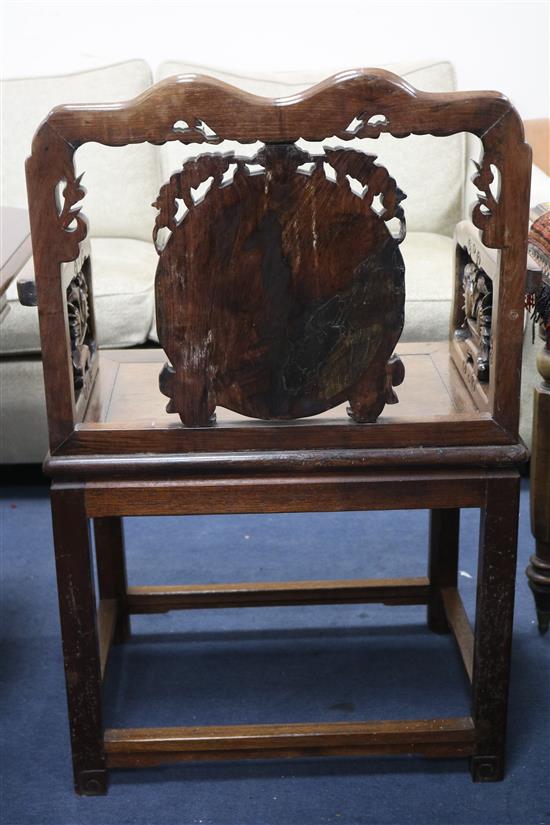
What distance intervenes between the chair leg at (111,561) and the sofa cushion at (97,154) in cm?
129

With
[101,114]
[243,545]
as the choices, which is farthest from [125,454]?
[243,545]

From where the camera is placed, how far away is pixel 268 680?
73.0 inches

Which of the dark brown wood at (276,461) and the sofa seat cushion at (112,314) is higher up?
the dark brown wood at (276,461)

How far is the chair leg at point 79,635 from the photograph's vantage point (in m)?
1.42

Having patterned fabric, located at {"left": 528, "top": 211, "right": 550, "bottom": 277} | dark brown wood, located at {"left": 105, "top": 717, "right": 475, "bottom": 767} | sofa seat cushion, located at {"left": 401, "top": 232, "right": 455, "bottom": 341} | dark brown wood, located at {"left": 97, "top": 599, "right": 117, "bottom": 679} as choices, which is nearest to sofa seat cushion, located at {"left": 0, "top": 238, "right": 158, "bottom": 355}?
sofa seat cushion, located at {"left": 401, "top": 232, "right": 455, "bottom": 341}

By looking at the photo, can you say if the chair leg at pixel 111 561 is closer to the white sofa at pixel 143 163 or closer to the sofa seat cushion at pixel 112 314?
the sofa seat cushion at pixel 112 314

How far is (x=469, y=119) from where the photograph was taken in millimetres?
1224

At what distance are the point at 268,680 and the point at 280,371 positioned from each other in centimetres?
72

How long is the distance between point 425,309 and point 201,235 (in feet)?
4.28

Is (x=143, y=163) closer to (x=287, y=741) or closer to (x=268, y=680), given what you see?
(x=268, y=680)

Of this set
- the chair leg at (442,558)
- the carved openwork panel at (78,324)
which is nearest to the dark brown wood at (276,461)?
the carved openwork panel at (78,324)

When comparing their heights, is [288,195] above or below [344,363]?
above

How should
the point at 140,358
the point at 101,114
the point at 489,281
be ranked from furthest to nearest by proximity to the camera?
the point at 140,358 → the point at 489,281 → the point at 101,114

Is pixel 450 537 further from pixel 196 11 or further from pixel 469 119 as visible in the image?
pixel 196 11
